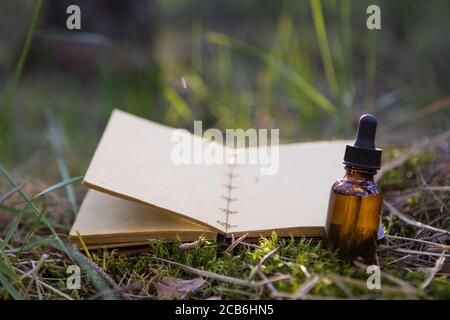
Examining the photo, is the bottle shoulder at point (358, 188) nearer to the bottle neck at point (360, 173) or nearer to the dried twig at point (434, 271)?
the bottle neck at point (360, 173)

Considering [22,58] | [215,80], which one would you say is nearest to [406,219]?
[22,58]

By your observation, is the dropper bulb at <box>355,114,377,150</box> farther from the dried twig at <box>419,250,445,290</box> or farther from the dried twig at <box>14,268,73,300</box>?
the dried twig at <box>14,268,73,300</box>

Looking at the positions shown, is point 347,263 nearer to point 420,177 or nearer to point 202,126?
point 420,177

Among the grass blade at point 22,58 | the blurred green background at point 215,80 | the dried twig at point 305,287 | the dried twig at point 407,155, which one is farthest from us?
the blurred green background at point 215,80

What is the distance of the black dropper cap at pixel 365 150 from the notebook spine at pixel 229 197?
31 centimetres

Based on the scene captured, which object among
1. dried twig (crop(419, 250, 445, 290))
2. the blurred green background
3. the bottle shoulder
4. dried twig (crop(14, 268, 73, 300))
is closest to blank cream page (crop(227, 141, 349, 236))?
the bottle shoulder

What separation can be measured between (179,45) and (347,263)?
17.4 ft

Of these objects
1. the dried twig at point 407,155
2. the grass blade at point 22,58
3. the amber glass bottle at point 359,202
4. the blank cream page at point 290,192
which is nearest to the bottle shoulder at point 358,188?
the amber glass bottle at point 359,202

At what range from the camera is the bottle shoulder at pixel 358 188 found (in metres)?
0.98

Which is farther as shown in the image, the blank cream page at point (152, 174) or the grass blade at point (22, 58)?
the grass blade at point (22, 58)

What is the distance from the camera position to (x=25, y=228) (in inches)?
55.3

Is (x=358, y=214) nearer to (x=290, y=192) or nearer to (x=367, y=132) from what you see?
(x=367, y=132)

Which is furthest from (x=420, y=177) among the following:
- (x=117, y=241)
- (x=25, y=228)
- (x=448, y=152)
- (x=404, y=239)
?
(x=25, y=228)

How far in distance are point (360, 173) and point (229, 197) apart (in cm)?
38
